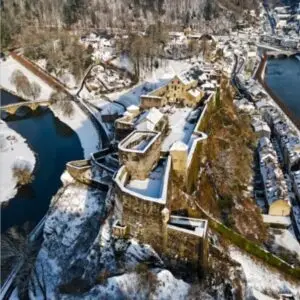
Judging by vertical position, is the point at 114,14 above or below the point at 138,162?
below

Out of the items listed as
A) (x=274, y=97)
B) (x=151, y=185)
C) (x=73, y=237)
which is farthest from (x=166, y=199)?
(x=274, y=97)

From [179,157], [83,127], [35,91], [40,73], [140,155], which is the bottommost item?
[83,127]

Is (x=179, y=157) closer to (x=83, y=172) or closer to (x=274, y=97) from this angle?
(x=83, y=172)

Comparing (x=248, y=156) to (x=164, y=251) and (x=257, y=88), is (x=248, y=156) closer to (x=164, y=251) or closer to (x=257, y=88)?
(x=164, y=251)

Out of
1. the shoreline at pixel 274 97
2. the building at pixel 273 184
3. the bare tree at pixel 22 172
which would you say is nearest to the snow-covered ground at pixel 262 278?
the building at pixel 273 184

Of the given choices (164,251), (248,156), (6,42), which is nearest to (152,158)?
(164,251)

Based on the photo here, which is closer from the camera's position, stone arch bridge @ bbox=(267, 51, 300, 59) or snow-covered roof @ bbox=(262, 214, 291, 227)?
snow-covered roof @ bbox=(262, 214, 291, 227)

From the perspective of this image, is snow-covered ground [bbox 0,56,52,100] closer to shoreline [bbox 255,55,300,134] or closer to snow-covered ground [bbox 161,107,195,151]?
snow-covered ground [bbox 161,107,195,151]

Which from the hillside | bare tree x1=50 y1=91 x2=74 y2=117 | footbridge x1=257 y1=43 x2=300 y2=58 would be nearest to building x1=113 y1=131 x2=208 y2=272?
bare tree x1=50 y1=91 x2=74 y2=117
